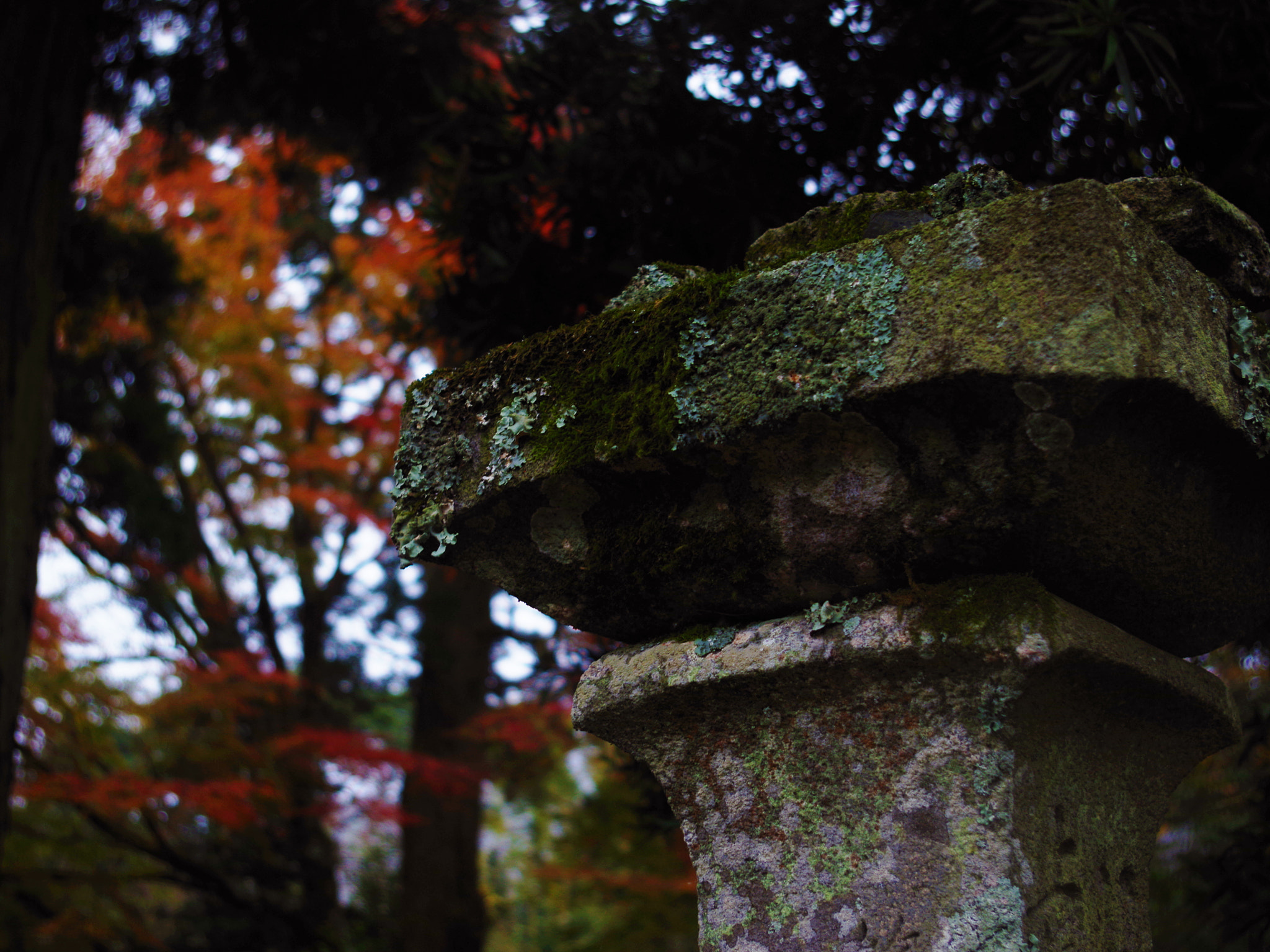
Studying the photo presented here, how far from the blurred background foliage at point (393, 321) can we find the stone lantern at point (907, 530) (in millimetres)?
416

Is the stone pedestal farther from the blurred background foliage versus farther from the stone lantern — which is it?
the blurred background foliage

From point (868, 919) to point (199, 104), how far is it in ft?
14.6

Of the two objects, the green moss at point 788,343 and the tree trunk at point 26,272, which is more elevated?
the tree trunk at point 26,272

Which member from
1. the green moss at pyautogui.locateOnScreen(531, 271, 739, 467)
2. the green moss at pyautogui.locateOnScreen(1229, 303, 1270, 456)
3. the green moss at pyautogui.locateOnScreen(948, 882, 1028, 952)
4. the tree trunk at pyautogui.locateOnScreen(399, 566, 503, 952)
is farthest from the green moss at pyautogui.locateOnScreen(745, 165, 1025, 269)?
the tree trunk at pyautogui.locateOnScreen(399, 566, 503, 952)

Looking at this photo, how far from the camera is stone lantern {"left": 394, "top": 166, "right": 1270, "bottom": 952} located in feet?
3.06

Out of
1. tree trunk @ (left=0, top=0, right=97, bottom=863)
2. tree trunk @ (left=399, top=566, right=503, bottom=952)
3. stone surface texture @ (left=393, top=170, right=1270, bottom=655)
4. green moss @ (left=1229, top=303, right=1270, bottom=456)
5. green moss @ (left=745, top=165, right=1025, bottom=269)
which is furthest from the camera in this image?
tree trunk @ (left=399, top=566, right=503, bottom=952)

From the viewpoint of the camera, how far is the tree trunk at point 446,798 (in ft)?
18.4

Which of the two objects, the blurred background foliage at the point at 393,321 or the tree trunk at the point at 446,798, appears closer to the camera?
the blurred background foliage at the point at 393,321

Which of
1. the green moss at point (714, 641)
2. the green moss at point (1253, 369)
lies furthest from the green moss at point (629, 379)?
the green moss at point (1253, 369)

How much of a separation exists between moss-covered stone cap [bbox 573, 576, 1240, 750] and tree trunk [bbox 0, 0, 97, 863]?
9.41 ft

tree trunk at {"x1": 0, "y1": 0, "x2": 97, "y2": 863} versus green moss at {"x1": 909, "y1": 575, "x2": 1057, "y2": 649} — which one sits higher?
tree trunk at {"x1": 0, "y1": 0, "x2": 97, "y2": 863}

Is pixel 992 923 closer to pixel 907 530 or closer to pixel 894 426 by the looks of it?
pixel 907 530

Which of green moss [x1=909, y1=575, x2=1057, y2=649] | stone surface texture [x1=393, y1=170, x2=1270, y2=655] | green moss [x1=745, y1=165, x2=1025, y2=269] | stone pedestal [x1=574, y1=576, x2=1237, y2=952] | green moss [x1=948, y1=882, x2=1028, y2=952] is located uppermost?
green moss [x1=745, y1=165, x2=1025, y2=269]

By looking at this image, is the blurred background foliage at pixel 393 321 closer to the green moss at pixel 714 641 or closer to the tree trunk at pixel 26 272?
the tree trunk at pixel 26 272
